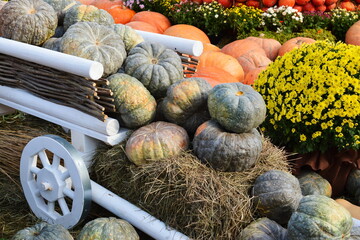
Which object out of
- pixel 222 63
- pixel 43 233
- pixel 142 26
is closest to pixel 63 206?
pixel 43 233

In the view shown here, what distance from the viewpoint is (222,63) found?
532cm

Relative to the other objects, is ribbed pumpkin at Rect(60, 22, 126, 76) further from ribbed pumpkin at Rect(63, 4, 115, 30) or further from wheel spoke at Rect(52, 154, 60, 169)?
wheel spoke at Rect(52, 154, 60, 169)

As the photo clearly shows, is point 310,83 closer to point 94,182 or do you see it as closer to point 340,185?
point 340,185

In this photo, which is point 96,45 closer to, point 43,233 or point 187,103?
point 187,103

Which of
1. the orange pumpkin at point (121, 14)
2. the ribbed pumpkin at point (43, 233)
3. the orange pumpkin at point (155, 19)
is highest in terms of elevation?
the ribbed pumpkin at point (43, 233)

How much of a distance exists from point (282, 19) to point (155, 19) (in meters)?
2.08

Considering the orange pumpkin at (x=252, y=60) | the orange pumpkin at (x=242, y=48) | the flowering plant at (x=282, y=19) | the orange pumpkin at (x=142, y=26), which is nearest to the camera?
the orange pumpkin at (x=252, y=60)

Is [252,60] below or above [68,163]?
below

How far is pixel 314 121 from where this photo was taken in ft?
11.5

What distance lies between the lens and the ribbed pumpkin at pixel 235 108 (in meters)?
2.78

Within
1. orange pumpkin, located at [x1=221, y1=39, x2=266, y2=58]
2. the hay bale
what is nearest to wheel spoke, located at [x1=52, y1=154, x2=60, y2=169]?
the hay bale

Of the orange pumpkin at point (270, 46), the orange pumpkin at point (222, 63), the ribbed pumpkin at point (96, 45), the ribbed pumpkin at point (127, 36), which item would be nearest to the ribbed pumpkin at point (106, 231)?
the ribbed pumpkin at point (96, 45)

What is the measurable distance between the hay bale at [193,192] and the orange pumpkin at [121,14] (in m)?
5.31

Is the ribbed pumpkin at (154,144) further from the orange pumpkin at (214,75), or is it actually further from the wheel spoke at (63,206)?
the orange pumpkin at (214,75)
